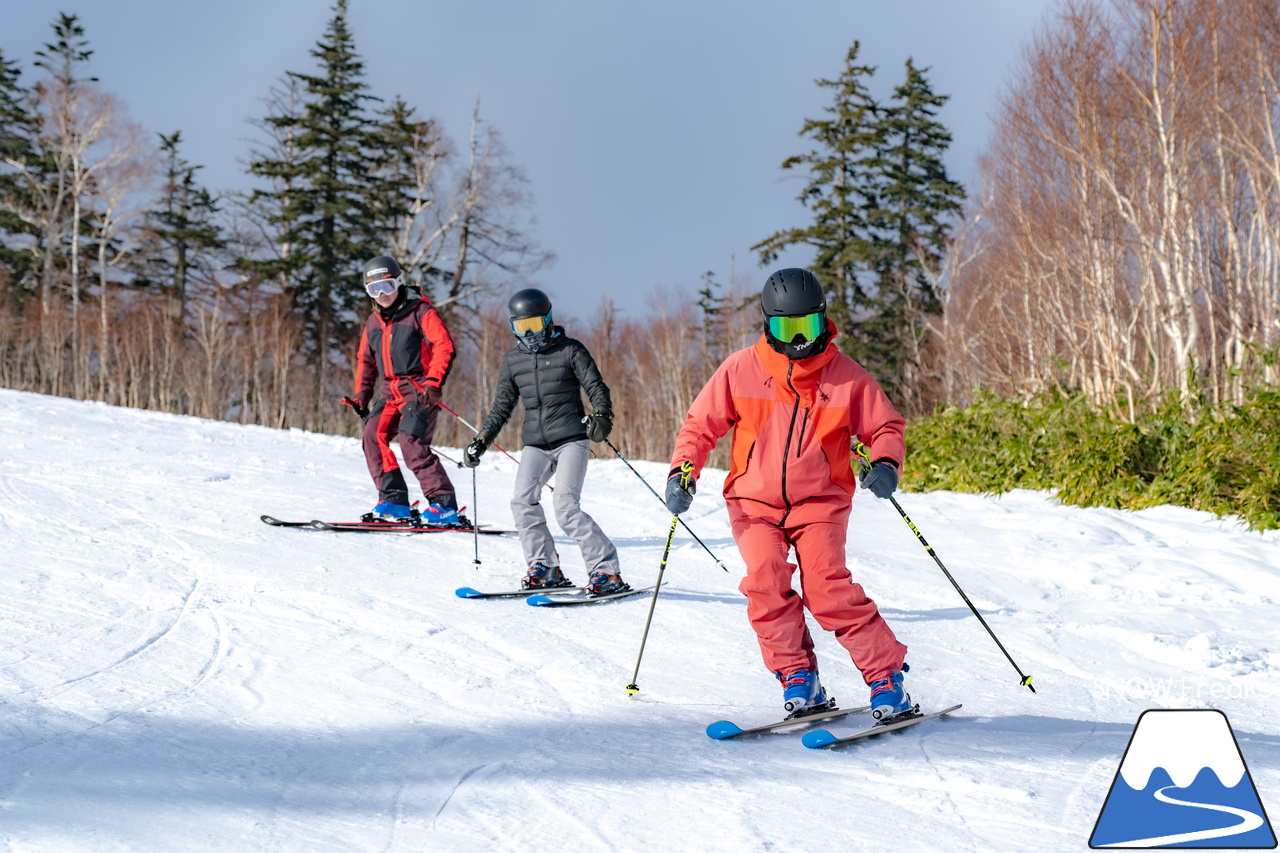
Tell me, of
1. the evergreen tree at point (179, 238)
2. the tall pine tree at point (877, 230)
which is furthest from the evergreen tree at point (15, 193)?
the tall pine tree at point (877, 230)

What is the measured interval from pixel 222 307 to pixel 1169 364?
29283mm

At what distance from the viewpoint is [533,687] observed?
3.75 metres

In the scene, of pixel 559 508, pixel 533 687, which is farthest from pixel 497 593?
pixel 533 687

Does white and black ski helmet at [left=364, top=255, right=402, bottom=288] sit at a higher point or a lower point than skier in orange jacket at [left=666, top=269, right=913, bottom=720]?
higher

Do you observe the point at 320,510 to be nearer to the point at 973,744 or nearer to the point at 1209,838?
the point at 973,744

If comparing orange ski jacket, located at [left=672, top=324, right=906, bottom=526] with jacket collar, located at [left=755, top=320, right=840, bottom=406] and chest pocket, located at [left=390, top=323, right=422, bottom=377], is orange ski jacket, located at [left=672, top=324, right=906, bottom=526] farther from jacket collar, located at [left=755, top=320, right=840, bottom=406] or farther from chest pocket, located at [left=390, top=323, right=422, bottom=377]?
chest pocket, located at [left=390, top=323, right=422, bottom=377]

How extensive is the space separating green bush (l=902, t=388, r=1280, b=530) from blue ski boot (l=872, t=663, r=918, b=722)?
5.78 metres

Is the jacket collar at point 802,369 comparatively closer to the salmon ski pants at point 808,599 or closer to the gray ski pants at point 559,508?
the salmon ski pants at point 808,599

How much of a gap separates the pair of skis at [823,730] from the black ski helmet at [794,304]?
1.26 metres

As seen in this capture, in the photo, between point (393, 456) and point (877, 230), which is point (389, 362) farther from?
point (877, 230)

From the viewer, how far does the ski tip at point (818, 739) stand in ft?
10.1

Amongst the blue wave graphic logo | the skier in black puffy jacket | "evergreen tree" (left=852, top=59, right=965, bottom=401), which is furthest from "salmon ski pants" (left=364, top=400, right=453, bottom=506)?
"evergreen tree" (left=852, top=59, right=965, bottom=401)

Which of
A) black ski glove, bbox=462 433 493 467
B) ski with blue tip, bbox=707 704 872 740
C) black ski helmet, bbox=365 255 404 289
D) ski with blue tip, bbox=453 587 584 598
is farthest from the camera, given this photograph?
black ski helmet, bbox=365 255 404 289

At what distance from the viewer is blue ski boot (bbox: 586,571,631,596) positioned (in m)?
5.37
